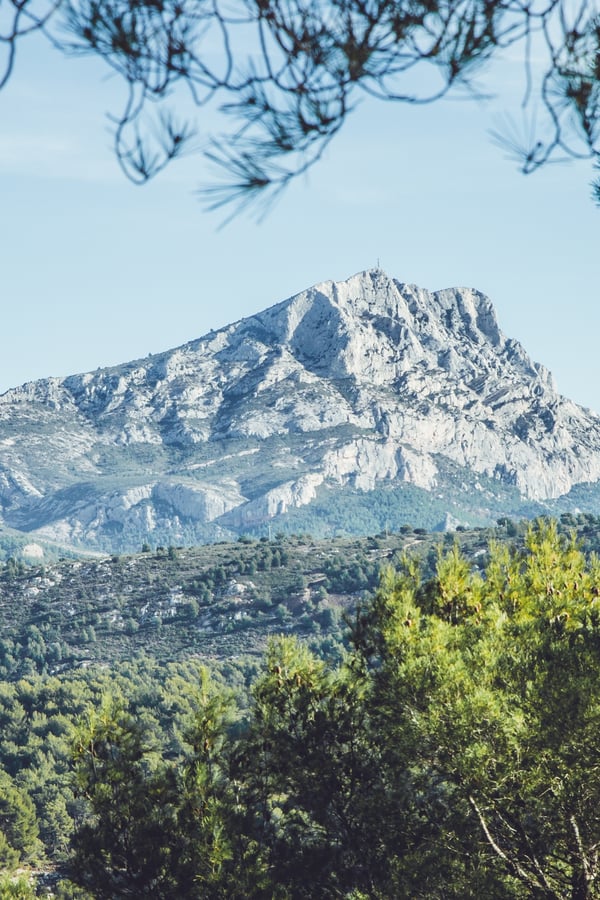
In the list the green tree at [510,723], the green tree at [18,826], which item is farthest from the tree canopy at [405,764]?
the green tree at [18,826]

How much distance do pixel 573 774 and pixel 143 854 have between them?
545 centimetres

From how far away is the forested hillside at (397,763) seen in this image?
9.12 metres

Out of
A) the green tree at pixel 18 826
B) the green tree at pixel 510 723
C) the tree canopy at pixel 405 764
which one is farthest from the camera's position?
the green tree at pixel 18 826

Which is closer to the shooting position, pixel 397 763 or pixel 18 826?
pixel 397 763

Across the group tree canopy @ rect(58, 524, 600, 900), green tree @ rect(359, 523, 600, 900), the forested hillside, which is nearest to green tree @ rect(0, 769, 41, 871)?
the forested hillside

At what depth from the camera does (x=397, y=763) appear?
35.0 ft

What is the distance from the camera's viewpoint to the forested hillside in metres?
9.12

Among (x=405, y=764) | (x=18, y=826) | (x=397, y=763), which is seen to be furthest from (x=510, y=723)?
(x=18, y=826)

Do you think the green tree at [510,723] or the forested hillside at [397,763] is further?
the forested hillside at [397,763]

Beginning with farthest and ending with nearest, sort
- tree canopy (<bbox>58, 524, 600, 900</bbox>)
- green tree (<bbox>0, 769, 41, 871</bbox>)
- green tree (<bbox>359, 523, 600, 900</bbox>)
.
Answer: green tree (<bbox>0, 769, 41, 871</bbox>)
tree canopy (<bbox>58, 524, 600, 900</bbox>)
green tree (<bbox>359, 523, 600, 900</bbox>)

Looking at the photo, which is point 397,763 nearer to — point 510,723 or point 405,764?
point 405,764

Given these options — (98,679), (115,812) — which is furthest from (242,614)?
(115,812)

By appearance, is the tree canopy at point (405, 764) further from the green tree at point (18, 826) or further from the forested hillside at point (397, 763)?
the green tree at point (18, 826)

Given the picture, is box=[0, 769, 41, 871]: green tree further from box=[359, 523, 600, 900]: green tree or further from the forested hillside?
box=[359, 523, 600, 900]: green tree
